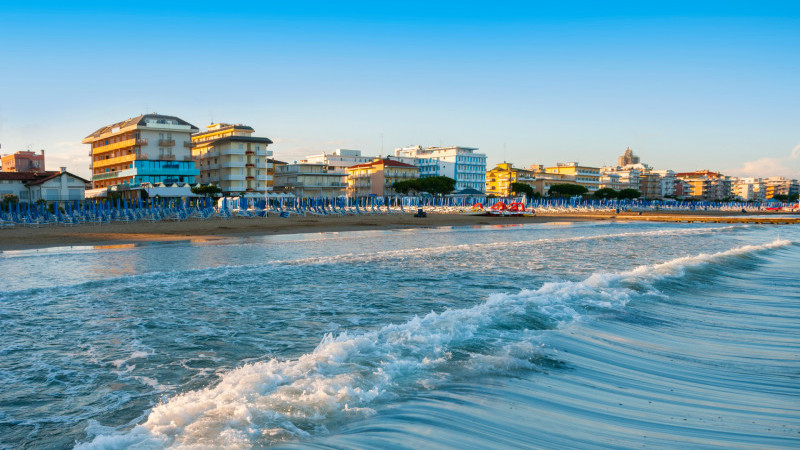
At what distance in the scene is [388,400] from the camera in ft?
16.3

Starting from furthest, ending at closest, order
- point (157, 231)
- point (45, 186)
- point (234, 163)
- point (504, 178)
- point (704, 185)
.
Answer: point (704, 185)
point (504, 178)
point (234, 163)
point (45, 186)
point (157, 231)

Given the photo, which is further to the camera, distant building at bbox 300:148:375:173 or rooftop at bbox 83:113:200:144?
distant building at bbox 300:148:375:173

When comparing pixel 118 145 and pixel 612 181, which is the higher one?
pixel 118 145

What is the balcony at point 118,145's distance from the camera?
198ft

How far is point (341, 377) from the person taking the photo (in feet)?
17.9

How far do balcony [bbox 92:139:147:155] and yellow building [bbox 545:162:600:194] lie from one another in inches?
4271

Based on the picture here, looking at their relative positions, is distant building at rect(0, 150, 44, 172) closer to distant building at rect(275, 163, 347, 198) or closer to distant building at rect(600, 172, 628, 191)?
distant building at rect(275, 163, 347, 198)

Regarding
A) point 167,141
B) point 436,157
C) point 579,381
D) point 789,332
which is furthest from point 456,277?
point 436,157

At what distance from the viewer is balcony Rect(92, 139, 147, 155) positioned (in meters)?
60.3

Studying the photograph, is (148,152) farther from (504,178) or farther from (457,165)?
(504,178)

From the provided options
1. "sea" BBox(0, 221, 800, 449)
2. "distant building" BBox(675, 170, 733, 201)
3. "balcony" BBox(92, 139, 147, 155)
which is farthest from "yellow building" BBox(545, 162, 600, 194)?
"sea" BBox(0, 221, 800, 449)

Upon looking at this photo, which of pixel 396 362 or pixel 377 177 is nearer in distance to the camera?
pixel 396 362

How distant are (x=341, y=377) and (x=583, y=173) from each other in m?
148

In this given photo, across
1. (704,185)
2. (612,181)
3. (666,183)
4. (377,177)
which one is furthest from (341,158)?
(704,185)
